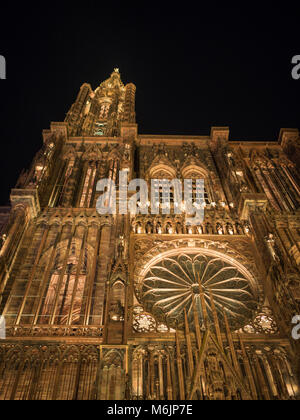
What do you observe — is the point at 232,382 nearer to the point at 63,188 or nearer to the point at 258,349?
the point at 258,349

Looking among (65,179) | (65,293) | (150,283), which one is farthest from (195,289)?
(65,179)

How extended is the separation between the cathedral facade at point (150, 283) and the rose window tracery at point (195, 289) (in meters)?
0.05

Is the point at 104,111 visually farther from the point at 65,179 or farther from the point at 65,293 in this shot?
the point at 65,293

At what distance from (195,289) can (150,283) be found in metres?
1.93

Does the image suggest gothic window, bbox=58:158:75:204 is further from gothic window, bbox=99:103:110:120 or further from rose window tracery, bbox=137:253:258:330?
gothic window, bbox=99:103:110:120

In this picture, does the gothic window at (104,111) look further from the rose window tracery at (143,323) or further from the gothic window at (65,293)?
the rose window tracery at (143,323)

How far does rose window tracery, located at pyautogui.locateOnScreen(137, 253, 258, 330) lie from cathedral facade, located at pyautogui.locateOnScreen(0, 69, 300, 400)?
0.18 feet

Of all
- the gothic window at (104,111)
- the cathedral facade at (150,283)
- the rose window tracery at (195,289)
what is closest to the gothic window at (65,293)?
the cathedral facade at (150,283)

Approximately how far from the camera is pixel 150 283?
1689 cm

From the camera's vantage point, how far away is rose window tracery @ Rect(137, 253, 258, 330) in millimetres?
15500

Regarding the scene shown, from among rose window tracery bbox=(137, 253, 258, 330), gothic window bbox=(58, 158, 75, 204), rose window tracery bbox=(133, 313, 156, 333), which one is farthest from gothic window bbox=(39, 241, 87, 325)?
gothic window bbox=(58, 158, 75, 204)

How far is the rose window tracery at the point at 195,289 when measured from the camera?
15.5 m
